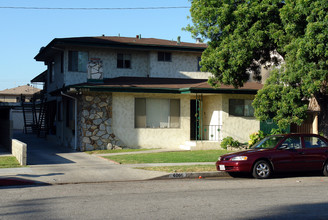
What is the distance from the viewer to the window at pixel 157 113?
941 inches

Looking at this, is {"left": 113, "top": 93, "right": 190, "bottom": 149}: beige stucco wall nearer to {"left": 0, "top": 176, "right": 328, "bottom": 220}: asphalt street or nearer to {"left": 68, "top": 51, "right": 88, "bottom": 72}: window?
{"left": 68, "top": 51, "right": 88, "bottom": 72}: window

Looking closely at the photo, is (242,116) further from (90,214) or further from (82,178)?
(90,214)

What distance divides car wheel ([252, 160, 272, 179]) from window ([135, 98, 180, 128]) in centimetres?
1107

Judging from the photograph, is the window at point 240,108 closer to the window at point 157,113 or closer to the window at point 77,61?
the window at point 157,113

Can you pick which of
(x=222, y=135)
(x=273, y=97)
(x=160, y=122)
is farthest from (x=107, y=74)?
(x=273, y=97)

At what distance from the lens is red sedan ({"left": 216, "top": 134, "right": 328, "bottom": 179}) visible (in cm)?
1366

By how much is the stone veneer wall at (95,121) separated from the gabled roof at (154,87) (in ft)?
2.59

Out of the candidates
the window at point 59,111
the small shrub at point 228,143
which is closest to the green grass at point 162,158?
the small shrub at point 228,143

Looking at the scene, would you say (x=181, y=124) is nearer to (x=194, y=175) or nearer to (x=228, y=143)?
(x=228, y=143)

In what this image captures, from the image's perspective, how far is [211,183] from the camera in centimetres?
1268

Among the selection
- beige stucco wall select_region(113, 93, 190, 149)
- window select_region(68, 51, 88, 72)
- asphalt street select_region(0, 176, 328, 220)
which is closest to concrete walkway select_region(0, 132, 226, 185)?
asphalt street select_region(0, 176, 328, 220)

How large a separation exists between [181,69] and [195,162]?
11.5m

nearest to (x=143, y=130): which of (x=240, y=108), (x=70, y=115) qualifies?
(x=70, y=115)

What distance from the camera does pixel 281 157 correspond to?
1381cm
